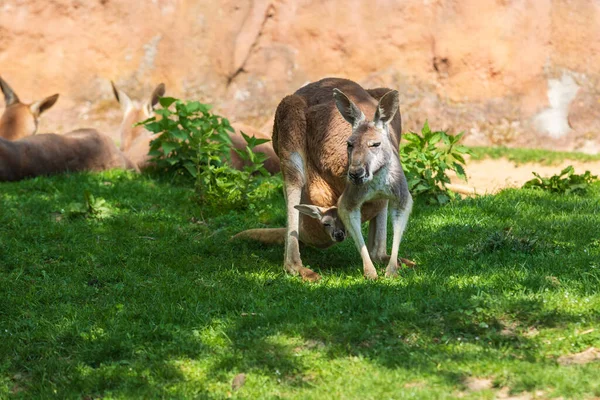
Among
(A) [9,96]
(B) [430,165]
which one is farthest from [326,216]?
(A) [9,96]

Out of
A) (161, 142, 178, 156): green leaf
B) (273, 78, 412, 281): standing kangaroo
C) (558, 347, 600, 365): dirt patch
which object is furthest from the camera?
(161, 142, 178, 156): green leaf

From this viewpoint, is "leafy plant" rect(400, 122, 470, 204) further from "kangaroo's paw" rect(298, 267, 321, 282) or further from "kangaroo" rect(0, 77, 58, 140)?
"kangaroo" rect(0, 77, 58, 140)

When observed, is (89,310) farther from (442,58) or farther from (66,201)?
(442,58)

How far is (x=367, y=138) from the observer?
230 inches

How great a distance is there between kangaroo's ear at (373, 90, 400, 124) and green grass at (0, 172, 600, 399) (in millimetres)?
1096

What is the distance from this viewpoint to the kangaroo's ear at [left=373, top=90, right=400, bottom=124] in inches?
235

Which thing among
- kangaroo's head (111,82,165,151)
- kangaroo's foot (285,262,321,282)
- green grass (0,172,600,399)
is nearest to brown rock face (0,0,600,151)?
kangaroo's head (111,82,165,151)

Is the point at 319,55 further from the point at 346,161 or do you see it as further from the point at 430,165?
the point at 346,161

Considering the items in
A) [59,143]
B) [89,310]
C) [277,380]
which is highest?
[277,380]

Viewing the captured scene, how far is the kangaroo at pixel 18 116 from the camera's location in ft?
39.7

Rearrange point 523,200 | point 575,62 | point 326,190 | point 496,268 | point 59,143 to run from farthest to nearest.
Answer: point 575,62
point 59,143
point 523,200
point 326,190
point 496,268

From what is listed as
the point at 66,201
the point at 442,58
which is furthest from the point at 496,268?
the point at 442,58

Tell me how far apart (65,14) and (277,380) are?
37.6 feet

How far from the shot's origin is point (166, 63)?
14.8 meters
